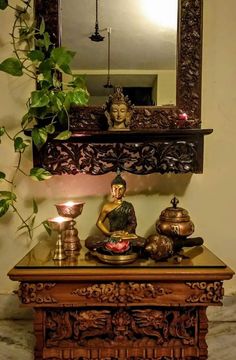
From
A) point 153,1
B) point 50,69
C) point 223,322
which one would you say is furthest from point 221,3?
point 223,322

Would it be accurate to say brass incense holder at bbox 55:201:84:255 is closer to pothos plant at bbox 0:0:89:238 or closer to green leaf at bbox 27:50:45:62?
pothos plant at bbox 0:0:89:238

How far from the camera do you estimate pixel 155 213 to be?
144 centimetres

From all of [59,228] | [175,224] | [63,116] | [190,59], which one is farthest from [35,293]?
[190,59]

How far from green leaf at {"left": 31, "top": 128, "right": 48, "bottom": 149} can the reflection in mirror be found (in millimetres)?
230

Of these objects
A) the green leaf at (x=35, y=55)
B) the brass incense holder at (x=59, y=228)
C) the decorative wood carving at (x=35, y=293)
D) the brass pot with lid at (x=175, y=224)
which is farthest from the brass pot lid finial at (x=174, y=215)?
the green leaf at (x=35, y=55)

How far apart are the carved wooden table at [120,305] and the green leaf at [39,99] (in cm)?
49

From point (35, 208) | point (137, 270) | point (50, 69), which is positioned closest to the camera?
point (137, 270)

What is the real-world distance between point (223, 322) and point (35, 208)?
0.81 metres

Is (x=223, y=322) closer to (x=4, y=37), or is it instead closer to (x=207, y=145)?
(x=207, y=145)

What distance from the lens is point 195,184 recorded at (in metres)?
1.43

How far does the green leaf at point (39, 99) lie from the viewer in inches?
48.3

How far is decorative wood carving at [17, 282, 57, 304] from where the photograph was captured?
3.55ft

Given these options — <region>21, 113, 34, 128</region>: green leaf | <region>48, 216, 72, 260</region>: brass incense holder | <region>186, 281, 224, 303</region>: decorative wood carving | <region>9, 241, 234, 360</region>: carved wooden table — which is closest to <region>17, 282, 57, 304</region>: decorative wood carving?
<region>9, 241, 234, 360</region>: carved wooden table

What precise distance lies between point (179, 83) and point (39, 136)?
0.53 m
